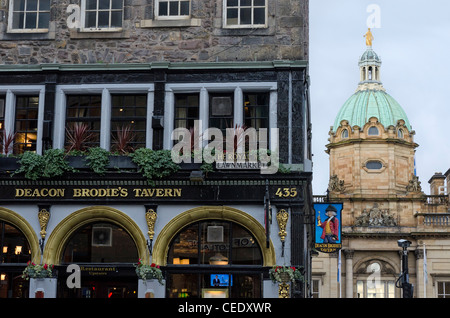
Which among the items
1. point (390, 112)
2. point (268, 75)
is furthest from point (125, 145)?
point (390, 112)

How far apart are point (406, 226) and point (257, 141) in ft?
141

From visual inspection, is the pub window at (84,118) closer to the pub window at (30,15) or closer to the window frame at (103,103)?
the window frame at (103,103)

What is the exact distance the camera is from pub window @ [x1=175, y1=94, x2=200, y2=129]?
72.3 feet

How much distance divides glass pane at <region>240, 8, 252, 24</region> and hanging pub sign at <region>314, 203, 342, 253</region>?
232 inches

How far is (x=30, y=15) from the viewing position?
2319cm

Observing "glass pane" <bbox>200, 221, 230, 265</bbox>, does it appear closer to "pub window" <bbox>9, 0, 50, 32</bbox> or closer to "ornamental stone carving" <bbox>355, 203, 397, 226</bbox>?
"pub window" <bbox>9, 0, 50, 32</bbox>

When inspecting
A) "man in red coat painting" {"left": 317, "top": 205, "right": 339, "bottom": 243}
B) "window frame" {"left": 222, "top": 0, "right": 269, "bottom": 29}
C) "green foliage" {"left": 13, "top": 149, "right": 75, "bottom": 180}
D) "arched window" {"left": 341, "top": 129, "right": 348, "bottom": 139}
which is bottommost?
"man in red coat painting" {"left": 317, "top": 205, "right": 339, "bottom": 243}

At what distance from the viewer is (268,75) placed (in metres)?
21.8

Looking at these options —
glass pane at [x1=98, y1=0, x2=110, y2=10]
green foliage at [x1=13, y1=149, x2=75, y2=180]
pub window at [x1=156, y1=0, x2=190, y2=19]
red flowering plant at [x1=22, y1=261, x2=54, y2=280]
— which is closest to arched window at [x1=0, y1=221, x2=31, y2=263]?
red flowering plant at [x1=22, y1=261, x2=54, y2=280]

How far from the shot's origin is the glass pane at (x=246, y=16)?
22.5 m

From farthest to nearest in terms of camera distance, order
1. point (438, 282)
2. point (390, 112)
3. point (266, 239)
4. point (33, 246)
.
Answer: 1. point (390, 112)
2. point (438, 282)
3. point (33, 246)
4. point (266, 239)

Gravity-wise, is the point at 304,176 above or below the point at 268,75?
below

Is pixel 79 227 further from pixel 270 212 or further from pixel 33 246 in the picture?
pixel 270 212

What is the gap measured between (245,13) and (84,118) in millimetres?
5534
